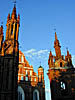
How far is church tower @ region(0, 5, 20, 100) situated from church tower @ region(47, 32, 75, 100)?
36.8 ft

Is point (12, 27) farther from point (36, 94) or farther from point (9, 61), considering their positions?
point (36, 94)

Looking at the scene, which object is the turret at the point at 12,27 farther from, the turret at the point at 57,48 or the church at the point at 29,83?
the turret at the point at 57,48

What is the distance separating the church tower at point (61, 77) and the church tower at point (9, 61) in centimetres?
1120

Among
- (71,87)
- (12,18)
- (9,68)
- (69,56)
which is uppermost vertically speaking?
(12,18)

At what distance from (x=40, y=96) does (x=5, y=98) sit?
1213 cm

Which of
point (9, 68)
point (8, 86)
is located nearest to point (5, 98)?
point (8, 86)

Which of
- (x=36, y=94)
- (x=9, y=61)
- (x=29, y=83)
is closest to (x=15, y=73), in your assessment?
(x=9, y=61)

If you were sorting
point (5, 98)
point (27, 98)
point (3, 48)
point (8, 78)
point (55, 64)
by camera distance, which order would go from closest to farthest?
1. point (5, 98)
2. point (8, 78)
3. point (3, 48)
4. point (27, 98)
5. point (55, 64)

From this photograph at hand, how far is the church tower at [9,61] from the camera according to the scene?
2100 centimetres

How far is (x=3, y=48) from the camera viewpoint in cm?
2511

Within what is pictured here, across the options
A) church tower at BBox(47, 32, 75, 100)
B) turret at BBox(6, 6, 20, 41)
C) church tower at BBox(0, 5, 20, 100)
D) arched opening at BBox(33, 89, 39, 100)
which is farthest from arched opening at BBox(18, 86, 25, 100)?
turret at BBox(6, 6, 20, 41)

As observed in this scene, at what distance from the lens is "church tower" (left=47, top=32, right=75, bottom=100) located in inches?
1169

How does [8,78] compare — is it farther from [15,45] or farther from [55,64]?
[55,64]

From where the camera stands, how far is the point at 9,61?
2402 cm
